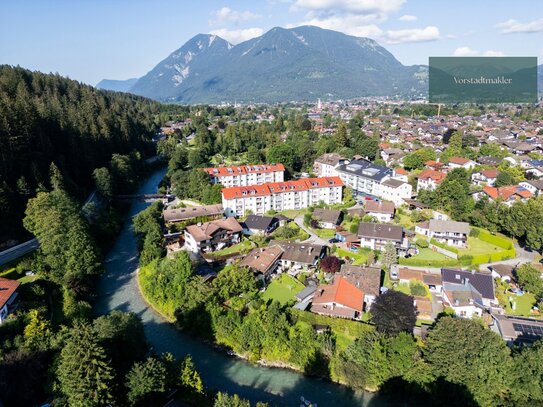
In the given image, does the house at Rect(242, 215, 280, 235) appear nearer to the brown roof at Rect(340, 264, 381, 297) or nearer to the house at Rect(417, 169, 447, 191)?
the brown roof at Rect(340, 264, 381, 297)

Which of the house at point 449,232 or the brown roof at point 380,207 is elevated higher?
the brown roof at point 380,207

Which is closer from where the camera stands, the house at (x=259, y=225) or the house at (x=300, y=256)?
the house at (x=300, y=256)

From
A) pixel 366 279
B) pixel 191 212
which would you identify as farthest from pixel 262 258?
pixel 191 212

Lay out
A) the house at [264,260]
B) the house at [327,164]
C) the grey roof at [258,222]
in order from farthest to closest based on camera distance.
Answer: the house at [327,164]
the grey roof at [258,222]
the house at [264,260]

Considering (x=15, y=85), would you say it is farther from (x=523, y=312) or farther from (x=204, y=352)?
(x=523, y=312)

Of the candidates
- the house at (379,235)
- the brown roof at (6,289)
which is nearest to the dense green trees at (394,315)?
the house at (379,235)

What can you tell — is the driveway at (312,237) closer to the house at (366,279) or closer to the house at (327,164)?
the house at (366,279)

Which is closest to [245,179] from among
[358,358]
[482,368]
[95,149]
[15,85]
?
[95,149]
